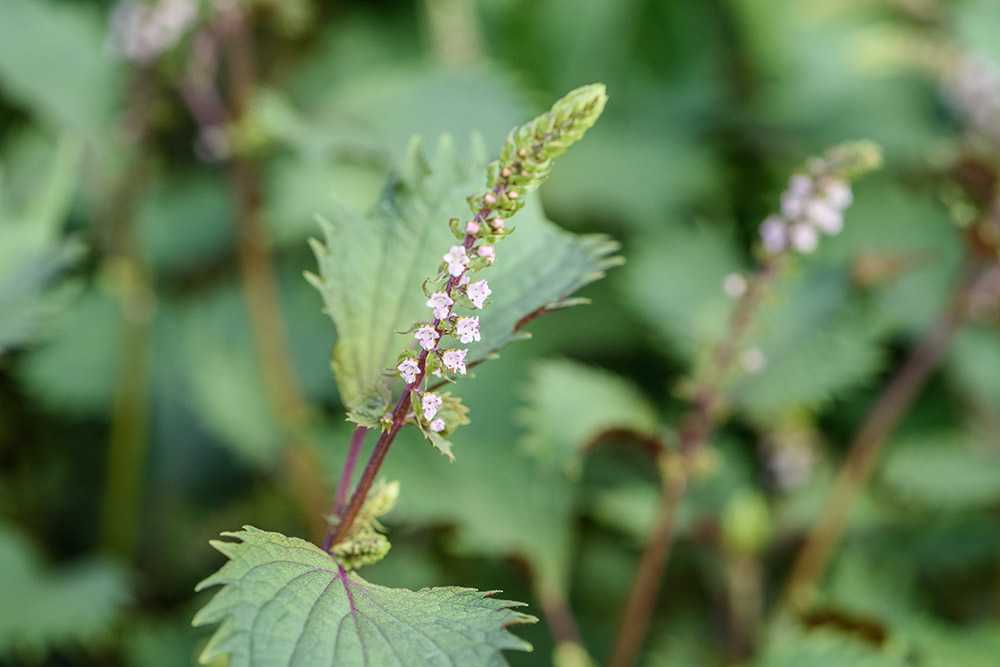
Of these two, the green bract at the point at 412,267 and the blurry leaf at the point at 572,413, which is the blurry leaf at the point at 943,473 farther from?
the green bract at the point at 412,267

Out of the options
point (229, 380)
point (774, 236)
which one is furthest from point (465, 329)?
point (229, 380)

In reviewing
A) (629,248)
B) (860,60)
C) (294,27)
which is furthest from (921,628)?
(860,60)

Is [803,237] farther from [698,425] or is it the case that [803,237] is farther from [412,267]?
[412,267]

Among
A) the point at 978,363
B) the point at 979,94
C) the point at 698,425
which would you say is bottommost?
the point at 698,425

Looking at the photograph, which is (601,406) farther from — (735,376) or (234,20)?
(234,20)

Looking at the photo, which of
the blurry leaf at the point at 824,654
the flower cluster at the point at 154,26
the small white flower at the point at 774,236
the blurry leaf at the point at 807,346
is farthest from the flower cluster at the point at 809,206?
the flower cluster at the point at 154,26
